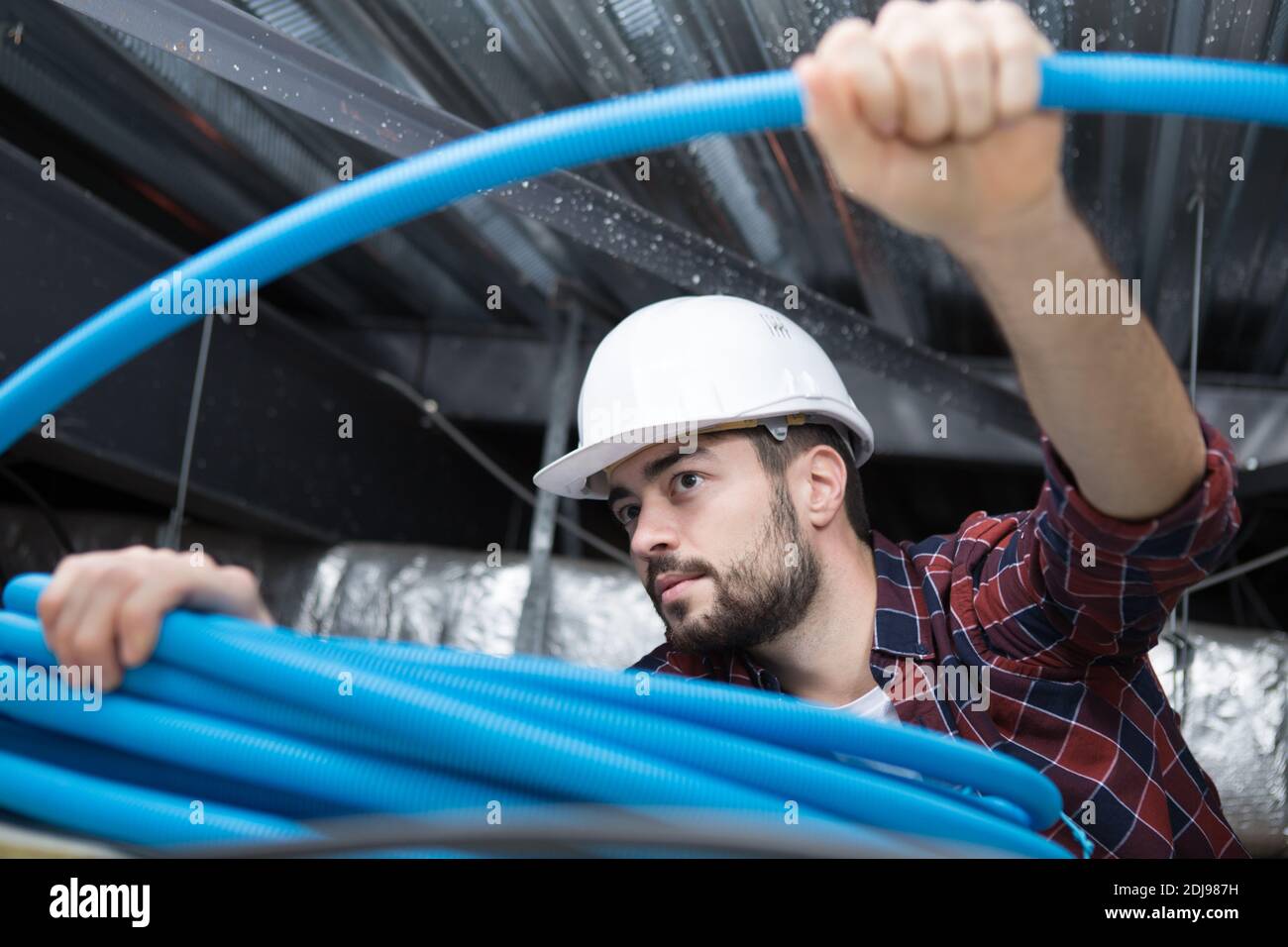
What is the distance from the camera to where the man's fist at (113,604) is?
0.78 metres

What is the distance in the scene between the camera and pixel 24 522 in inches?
99.5

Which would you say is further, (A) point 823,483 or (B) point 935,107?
(A) point 823,483

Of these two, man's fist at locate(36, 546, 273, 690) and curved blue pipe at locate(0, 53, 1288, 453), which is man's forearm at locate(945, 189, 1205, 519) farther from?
man's fist at locate(36, 546, 273, 690)

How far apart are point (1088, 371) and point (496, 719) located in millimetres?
539

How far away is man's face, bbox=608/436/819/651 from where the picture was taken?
1.52 meters

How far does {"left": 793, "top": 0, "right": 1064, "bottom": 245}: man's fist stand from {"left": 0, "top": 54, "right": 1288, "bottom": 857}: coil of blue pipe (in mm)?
30

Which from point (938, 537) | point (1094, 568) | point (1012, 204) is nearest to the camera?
point (1012, 204)

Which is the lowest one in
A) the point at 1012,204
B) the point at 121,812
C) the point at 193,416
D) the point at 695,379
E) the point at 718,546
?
the point at 121,812

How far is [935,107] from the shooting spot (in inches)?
28.2

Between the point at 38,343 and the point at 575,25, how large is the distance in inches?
38.4

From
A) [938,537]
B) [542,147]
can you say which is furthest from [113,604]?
[938,537]

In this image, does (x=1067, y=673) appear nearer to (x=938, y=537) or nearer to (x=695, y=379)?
(x=938, y=537)

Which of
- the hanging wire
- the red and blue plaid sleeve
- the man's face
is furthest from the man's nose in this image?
the hanging wire
